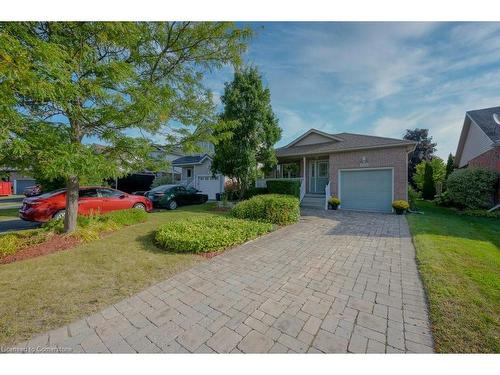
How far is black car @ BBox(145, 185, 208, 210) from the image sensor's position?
1267cm

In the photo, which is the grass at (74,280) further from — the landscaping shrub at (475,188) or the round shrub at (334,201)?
the landscaping shrub at (475,188)

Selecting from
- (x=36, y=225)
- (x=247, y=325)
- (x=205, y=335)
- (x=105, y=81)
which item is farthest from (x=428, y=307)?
(x=36, y=225)

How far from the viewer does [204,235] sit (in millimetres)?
5477

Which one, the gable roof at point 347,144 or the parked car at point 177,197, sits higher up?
the gable roof at point 347,144

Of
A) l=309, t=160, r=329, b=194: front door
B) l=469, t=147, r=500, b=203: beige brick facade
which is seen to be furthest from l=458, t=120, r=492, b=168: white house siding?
l=309, t=160, r=329, b=194: front door

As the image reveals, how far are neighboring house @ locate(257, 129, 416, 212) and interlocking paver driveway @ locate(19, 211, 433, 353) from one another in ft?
24.8

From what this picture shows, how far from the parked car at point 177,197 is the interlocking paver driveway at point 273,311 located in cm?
912

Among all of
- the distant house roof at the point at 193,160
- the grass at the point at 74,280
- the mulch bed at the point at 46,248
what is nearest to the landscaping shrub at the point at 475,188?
the grass at the point at 74,280

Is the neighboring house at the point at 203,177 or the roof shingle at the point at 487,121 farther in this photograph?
the neighboring house at the point at 203,177

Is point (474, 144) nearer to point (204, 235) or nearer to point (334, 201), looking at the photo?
point (334, 201)

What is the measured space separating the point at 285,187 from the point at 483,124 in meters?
12.9

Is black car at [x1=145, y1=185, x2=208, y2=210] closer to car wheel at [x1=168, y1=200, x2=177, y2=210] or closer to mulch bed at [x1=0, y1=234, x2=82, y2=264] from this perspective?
car wheel at [x1=168, y1=200, x2=177, y2=210]

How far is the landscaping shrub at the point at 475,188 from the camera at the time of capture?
10.8 metres

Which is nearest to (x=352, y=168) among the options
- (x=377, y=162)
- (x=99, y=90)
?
(x=377, y=162)
